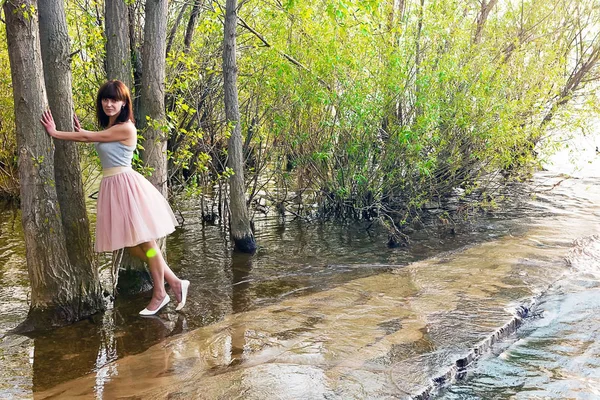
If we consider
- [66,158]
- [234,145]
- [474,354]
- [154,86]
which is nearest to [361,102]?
[234,145]

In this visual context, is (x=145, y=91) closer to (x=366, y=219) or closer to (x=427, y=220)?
(x=366, y=219)

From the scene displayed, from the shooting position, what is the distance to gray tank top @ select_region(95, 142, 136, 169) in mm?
4977

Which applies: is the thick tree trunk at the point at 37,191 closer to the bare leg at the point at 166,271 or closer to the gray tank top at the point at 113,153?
the gray tank top at the point at 113,153

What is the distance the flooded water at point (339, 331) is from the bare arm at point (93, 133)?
165 centimetres

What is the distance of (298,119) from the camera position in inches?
360

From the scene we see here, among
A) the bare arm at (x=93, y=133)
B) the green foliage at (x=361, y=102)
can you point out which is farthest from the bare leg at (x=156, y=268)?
the green foliage at (x=361, y=102)

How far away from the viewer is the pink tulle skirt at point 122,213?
196 inches

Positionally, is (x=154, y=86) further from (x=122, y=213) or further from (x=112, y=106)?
(x=122, y=213)

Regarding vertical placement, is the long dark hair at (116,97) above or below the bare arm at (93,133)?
above

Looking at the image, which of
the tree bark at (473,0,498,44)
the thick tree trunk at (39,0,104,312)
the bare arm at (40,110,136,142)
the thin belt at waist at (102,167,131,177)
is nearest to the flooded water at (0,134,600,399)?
the thick tree trunk at (39,0,104,312)

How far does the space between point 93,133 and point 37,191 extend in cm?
67

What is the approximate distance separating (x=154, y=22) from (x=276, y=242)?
4117mm

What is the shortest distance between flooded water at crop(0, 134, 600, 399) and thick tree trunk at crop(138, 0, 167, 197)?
1527 millimetres

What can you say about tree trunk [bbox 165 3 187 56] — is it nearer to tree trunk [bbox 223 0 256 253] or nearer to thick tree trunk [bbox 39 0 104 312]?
tree trunk [bbox 223 0 256 253]
